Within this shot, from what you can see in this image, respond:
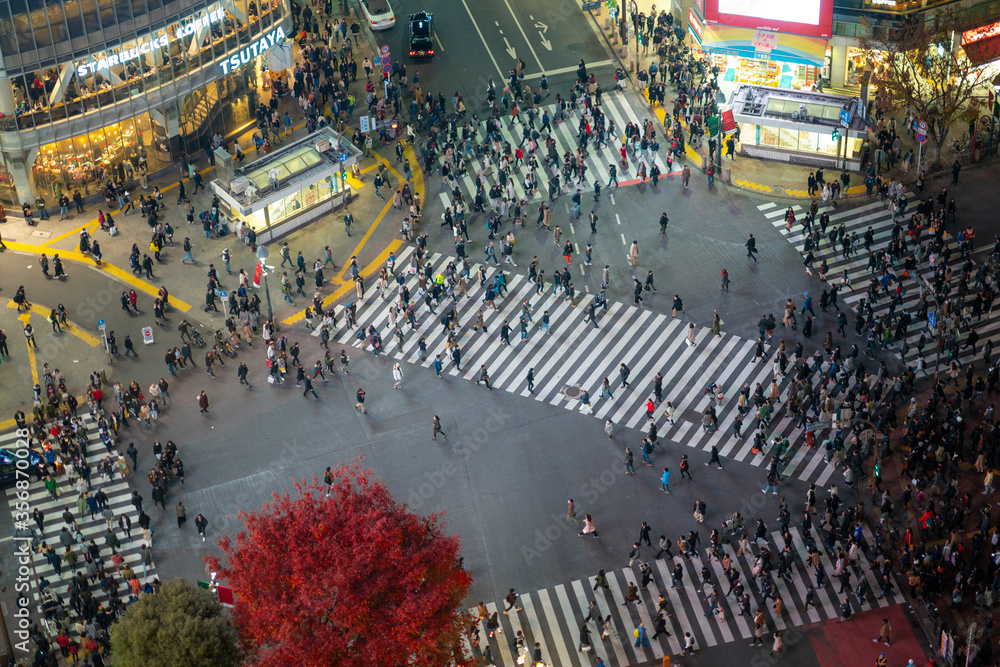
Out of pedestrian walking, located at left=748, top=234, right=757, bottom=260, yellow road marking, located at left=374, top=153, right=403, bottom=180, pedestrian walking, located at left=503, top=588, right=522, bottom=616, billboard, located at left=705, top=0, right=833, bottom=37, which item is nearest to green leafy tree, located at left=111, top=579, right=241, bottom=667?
pedestrian walking, located at left=503, top=588, right=522, bottom=616

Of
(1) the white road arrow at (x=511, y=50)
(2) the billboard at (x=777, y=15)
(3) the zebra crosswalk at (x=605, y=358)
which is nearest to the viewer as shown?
(3) the zebra crosswalk at (x=605, y=358)

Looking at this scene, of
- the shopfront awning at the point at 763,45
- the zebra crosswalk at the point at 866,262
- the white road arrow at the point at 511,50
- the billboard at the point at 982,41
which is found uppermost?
the billboard at the point at 982,41

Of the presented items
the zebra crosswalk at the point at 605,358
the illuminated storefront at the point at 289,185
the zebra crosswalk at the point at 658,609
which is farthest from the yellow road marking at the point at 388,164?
the zebra crosswalk at the point at 658,609

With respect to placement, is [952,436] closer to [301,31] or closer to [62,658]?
[62,658]

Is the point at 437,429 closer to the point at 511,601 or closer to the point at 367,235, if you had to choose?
the point at 511,601

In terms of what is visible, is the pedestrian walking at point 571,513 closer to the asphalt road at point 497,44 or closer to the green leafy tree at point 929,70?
the green leafy tree at point 929,70

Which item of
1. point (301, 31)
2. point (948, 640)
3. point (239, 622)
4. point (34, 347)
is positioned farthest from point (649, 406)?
point (301, 31)
